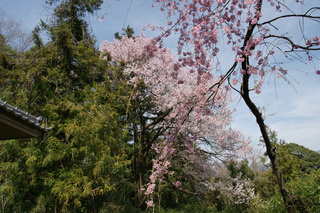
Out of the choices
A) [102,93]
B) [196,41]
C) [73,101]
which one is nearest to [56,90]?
[73,101]

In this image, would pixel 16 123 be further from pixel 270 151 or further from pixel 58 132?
pixel 270 151

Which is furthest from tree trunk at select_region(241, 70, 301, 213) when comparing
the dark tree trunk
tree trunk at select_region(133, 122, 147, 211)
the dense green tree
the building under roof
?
tree trunk at select_region(133, 122, 147, 211)

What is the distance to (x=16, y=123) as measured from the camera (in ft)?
7.76

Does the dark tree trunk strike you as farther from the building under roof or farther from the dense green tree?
the dense green tree

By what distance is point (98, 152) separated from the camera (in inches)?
217

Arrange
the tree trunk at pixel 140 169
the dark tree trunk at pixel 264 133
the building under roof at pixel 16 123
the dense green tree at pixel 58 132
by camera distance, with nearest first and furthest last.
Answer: the building under roof at pixel 16 123
the dark tree trunk at pixel 264 133
the dense green tree at pixel 58 132
the tree trunk at pixel 140 169

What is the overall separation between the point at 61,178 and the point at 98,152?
3.63ft

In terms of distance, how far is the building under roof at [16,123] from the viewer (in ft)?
7.25

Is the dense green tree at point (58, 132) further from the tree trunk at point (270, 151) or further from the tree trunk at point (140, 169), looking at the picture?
the tree trunk at point (270, 151)

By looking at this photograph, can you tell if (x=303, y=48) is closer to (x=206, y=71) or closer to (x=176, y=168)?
(x=206, y=71)

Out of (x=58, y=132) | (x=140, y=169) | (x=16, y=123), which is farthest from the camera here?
(x=140, y=169)

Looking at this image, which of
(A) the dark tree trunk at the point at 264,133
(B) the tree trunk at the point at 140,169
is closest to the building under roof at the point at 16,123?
(A) the dark tree trunk at the point at 264,133

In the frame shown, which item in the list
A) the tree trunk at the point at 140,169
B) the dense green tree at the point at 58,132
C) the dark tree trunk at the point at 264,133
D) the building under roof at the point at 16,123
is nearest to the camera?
the building under roof at the point at 16,123

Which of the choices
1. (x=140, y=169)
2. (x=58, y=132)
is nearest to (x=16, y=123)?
(x=58, y=132)
